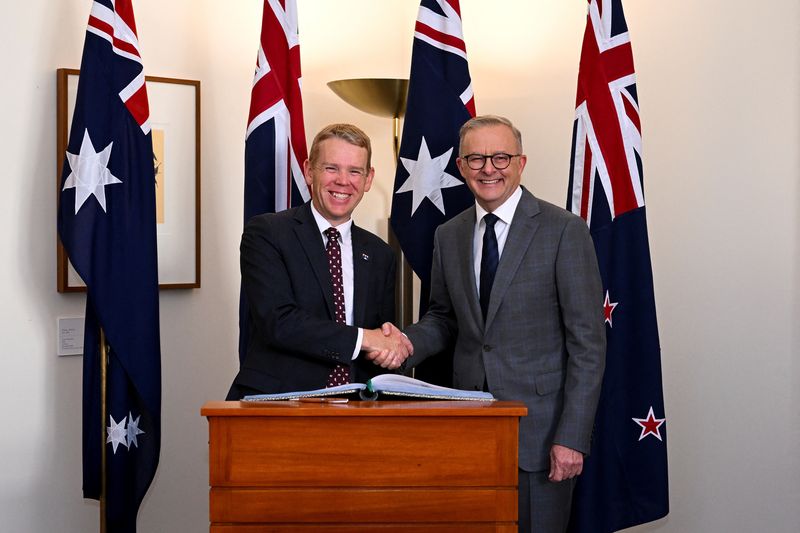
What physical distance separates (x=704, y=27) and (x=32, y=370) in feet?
8.59

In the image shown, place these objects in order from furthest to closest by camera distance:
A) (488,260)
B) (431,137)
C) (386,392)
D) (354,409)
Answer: (431,137) < (488,260) < (386,392) < (354,409)

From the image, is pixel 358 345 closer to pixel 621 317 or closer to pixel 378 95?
pixel 621 317

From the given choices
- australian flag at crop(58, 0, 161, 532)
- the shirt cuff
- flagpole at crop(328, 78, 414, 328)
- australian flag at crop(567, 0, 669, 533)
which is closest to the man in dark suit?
the shirt cuff

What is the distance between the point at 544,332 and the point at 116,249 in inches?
58.7

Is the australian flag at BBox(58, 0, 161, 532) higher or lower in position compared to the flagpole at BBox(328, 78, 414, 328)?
lower

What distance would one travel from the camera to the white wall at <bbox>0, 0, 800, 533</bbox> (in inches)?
114

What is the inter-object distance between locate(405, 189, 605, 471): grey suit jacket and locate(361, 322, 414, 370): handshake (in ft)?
0.61

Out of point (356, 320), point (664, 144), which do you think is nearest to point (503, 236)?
point (356, 320)

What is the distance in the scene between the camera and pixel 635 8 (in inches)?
134

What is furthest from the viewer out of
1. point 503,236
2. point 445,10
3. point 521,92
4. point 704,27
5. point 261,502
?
point 521,92

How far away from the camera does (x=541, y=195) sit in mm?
3850

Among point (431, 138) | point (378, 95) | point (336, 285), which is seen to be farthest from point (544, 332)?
point (378, 95)

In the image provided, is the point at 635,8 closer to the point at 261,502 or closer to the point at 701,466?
Result: the point at 701,466

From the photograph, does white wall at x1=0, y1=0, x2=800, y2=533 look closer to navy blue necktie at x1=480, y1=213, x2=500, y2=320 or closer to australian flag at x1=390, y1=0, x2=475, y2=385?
australian flag at x1=390, y1=0, x2=475, y2=385
